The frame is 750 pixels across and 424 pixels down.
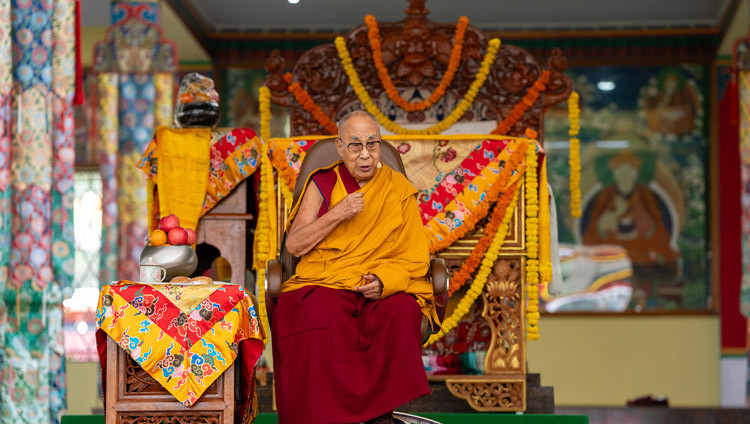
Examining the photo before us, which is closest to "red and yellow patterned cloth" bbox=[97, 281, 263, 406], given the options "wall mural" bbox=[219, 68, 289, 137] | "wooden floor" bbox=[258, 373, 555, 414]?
"wooden floor" bbox=[258, 373, 555, 414]

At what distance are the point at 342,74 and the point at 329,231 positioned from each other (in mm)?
2403

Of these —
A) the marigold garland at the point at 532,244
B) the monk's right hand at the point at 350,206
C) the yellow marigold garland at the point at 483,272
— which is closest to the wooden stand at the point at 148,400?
the monk's right hand at the point at 350,206

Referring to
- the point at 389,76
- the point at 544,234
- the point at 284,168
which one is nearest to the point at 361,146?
the point at 284,168

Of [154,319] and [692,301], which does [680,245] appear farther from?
[154,319]

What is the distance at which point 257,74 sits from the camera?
8.37m

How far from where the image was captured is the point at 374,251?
3.31m

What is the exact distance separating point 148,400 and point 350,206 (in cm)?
96

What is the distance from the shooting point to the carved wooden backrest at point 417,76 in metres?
5.36

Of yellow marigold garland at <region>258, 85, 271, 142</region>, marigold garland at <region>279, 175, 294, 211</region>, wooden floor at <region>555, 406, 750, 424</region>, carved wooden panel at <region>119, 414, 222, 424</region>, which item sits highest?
yellow marigold garland at <region>258, 85, 271, 142</region>

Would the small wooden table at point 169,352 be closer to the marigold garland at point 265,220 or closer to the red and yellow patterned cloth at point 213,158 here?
the marigold garland at point 265,220

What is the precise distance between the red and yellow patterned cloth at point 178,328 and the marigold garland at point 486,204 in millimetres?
1403

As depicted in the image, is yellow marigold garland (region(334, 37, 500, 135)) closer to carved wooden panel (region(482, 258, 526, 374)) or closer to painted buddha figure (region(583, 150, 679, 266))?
carved wooden panel (region(482, 258, 526, 374))

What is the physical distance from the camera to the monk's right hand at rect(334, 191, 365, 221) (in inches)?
127

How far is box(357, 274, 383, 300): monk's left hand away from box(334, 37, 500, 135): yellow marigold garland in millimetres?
2340
